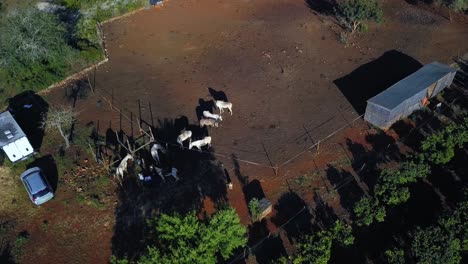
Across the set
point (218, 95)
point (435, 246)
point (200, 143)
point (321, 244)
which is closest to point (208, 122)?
point (200, 143)

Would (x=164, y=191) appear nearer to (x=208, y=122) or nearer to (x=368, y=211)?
(x=208, y=122)

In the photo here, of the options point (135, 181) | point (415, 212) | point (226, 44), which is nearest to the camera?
point (415, 212)

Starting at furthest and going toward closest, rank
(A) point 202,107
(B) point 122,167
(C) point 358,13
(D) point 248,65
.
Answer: (C) point 358,13, (D) point 248,65, (A) point 202,107, (B) point 122,167

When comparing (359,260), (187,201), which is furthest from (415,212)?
(187,201)

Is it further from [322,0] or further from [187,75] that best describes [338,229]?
[322,0]

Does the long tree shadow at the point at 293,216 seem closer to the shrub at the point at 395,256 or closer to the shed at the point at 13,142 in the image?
the shrub at the point at 395,256

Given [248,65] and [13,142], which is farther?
[248,65]

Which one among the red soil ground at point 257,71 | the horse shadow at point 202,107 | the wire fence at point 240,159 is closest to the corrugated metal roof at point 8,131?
the red soil ground at point 257,71
